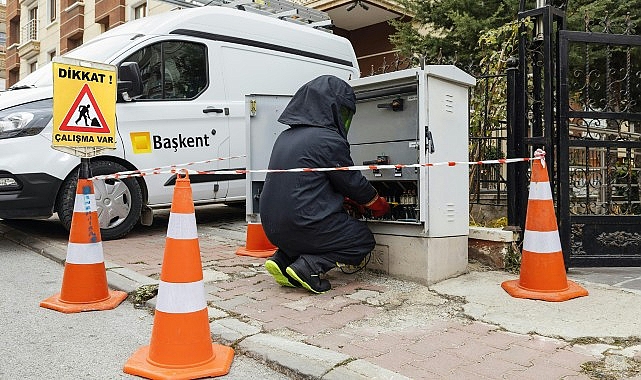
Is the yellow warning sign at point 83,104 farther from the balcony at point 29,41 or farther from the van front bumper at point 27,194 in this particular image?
the balcony at point 29,41

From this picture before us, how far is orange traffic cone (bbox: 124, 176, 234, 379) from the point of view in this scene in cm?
284

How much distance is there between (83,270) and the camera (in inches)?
157

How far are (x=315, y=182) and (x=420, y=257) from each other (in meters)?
1.05

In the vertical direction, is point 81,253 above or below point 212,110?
below

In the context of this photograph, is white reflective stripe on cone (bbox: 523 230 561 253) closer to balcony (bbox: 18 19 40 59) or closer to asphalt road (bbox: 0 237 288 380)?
asphalt road (bbox: 0 237 288 380)

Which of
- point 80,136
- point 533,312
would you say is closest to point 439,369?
point 533,312

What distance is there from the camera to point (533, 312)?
12.1ft

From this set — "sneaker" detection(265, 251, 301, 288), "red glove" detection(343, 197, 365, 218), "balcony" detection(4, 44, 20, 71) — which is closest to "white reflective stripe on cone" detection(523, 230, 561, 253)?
"red glove" detection(343, 197, 365, 218)

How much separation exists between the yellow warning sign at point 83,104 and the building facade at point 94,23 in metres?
4.69

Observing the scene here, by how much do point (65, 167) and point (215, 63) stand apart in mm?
2302

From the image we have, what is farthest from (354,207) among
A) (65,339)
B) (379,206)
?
(65,339)

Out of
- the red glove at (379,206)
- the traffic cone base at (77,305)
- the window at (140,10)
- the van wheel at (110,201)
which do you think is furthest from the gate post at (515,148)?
the window at (140,10)

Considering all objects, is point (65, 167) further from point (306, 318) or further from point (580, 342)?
point (580, 342)

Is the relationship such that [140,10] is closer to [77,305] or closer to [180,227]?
[77,305]
